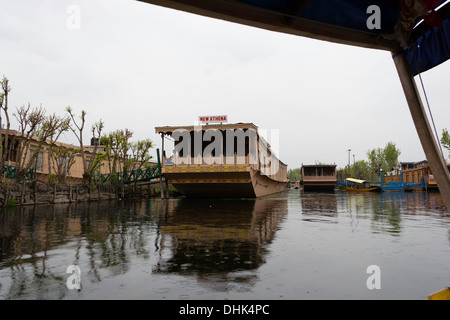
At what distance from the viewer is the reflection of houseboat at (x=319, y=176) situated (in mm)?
43094

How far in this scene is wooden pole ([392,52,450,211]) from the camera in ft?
9.05

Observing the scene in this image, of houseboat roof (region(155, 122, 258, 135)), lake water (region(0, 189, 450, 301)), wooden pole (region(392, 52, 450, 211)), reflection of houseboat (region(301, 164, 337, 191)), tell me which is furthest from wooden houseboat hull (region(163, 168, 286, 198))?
reflection of houseboat (region(301, 164, 337, 191))

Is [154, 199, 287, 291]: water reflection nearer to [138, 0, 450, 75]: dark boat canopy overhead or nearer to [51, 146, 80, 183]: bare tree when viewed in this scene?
[138, 0, 450, 75]: dark boat canopy overhead

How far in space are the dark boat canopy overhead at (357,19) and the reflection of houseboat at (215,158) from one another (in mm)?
17320

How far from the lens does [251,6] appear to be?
284 centimetres

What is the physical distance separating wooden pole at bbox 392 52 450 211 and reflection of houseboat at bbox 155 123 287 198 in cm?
1759

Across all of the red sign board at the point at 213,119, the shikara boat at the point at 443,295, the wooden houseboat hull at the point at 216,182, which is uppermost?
the red sign board at the point at 213,119

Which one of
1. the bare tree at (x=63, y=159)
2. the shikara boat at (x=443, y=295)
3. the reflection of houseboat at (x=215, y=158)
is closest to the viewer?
the shikara boat at (x=443, y=295)

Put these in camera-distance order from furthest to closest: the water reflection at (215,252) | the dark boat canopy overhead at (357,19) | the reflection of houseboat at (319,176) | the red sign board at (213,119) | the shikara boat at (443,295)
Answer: the reflection of houseboat at (319,176) < the red sign board at (213,119) < the water reflection at (215,252) < the dark boat canopy overhead at (357,19) < the shikara boat at (443,295)

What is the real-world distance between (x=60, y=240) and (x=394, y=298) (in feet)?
20.7

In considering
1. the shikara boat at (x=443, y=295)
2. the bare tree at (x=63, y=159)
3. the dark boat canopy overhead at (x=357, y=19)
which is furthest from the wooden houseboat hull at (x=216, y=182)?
the shikara boat at (x=443, y=295)

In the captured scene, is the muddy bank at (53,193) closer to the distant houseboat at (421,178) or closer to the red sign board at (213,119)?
the red sign board at (213,119)
